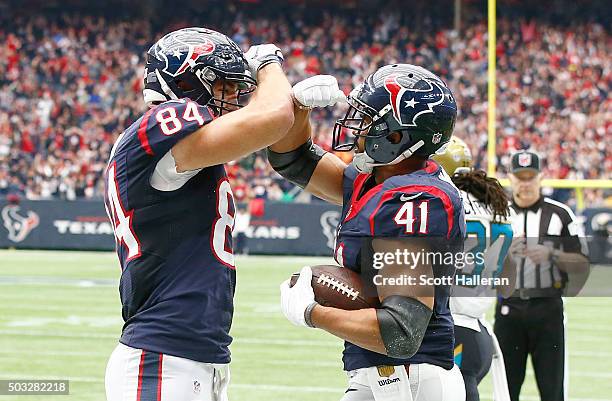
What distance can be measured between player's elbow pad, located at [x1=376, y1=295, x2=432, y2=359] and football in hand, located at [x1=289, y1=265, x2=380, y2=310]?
116 mm

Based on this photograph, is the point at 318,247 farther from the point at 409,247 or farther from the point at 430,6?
the point at 409,247

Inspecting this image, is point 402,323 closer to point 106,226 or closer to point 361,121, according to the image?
point 361,121

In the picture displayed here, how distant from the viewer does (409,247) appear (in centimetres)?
289

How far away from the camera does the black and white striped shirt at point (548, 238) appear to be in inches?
232

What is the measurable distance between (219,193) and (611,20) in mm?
20015

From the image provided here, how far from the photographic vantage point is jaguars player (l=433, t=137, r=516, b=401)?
4574 millimetres

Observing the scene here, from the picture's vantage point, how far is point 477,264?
465cm

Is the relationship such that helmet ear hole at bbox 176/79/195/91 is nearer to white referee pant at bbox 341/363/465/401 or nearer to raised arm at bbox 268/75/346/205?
raised arm at bbox 268/75/346/205

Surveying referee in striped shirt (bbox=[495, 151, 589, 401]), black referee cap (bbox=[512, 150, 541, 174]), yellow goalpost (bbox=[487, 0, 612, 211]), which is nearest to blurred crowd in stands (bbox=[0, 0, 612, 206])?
yellow goalpost (bbox=[487, 0, 612, 211])

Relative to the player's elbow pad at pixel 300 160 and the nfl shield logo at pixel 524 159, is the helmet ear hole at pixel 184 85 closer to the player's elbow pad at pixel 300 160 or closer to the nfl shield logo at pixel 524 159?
the player's elbow pad at pixel 300 160

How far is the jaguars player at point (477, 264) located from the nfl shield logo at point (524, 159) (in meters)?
1.23

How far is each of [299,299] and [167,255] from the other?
0.44 metres

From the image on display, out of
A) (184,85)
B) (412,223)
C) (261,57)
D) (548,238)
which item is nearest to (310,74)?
(548,238)

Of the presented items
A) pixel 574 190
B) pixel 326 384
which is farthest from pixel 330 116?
pixel 326 384
